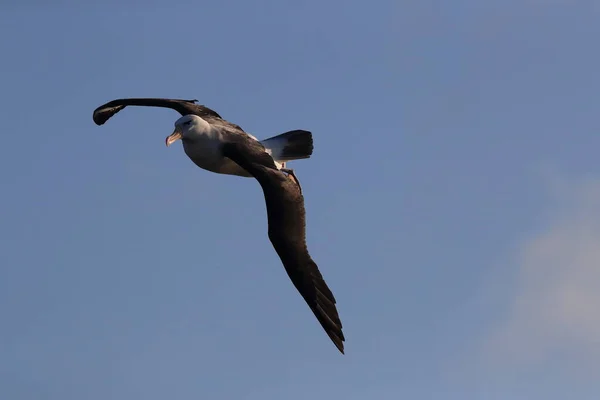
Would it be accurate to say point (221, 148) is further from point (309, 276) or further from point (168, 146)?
point (309, 276)

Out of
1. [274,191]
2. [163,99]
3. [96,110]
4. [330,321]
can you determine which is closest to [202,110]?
[163,99]

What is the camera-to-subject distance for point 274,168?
16.8m

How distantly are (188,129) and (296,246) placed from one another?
9.06 feet

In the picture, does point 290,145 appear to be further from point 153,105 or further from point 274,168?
point 153,105

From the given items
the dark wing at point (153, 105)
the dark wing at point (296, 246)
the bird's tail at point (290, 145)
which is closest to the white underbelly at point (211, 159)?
the bird's tail at point (290, 145)

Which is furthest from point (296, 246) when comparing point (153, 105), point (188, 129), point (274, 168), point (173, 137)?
point (153, 105)

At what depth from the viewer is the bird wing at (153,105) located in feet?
64.3

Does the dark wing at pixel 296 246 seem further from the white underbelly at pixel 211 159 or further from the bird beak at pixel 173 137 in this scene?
the bird beak at pixel 173 137

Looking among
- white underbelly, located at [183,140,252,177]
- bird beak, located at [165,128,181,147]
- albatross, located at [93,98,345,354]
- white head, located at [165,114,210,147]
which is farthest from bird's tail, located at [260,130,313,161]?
bird beak, located at [165,128,181,147]

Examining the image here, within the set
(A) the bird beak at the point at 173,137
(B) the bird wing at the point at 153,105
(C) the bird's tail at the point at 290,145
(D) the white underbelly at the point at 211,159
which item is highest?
(B) the bird wing at the point at 153,105

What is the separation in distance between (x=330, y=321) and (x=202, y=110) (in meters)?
5.37

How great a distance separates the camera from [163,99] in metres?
20.2

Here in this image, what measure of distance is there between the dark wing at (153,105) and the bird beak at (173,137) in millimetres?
1621

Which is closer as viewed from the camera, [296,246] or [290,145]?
[296,246]
